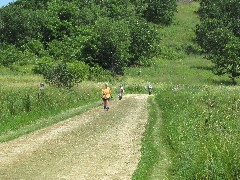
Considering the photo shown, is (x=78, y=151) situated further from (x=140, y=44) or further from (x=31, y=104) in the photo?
(x=140, y=44)

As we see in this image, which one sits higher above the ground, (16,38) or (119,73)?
(16,38)

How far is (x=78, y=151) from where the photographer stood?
1612 cm

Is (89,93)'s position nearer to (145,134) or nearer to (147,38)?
(145,134)

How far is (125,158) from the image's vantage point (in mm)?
15367

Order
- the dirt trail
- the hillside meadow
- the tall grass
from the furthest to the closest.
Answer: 1. the tall grass
2. the dirt trail
3. the hillside meadow

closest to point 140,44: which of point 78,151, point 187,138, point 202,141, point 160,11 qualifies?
point 160,11

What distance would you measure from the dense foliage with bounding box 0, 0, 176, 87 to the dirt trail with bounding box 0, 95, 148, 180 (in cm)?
3383

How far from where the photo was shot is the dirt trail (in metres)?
13.1

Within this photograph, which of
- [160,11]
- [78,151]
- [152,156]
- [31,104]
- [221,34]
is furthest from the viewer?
[160,11]

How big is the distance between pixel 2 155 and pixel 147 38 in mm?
57327

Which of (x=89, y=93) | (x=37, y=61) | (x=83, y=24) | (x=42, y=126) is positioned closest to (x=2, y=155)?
(x=42, y=126)

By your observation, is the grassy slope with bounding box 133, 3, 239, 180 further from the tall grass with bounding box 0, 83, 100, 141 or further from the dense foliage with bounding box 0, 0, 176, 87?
the dense foliage with bounding box 0, 0, 176, 87

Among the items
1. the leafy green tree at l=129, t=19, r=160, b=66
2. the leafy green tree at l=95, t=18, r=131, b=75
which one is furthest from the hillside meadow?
the leafy green tree at l=129, t=19, r=160, b=66

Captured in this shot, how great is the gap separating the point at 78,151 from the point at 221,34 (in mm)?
57235
